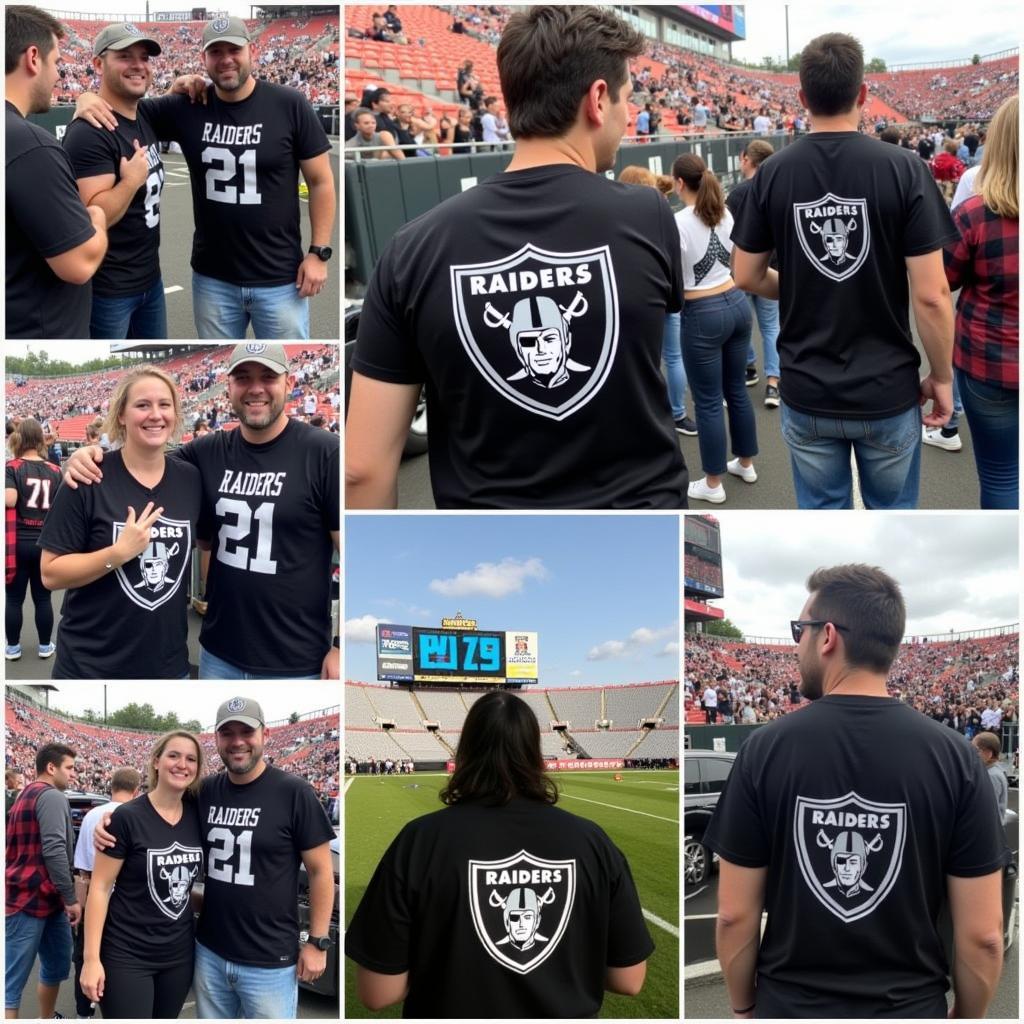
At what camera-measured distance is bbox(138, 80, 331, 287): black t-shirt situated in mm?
3955

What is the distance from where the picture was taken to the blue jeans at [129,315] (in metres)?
3.85

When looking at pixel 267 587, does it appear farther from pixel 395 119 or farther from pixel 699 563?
pixel 395 119

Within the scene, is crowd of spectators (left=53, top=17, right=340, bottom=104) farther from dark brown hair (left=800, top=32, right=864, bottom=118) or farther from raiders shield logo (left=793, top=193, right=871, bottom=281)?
raiders shield logo (left=793, top=193, right=871, bottom=281)

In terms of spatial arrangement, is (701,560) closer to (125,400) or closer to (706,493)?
(125,400)

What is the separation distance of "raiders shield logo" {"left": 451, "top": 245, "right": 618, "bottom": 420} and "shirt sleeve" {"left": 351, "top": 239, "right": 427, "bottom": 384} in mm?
134

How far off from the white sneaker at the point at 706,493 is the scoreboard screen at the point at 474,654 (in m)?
2.77

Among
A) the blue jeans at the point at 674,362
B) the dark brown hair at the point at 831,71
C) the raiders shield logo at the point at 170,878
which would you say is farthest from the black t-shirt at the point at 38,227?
the blue jeans at the point at 674,362

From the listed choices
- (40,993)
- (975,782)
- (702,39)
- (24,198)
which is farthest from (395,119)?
(702,39)

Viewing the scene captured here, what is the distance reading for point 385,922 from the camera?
91.4 inches

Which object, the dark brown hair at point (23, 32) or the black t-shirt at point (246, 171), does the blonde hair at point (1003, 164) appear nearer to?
the black t-shirt at point (246, 171)

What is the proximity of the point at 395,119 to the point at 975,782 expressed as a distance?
8.12m

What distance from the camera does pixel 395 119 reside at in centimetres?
893

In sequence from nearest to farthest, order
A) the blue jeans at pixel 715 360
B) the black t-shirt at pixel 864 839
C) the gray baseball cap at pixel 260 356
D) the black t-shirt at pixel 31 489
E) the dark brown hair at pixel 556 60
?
1. the dark brown hair at pixel 556 60
2. the black t-shirt at pixel 864 839
3. the gray baseball cap at pixel 260 356
4. the black t-shirt at pixel 31 489
5. the blue jeans at pixel 715 360

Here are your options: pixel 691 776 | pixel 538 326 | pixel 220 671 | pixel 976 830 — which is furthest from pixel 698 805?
pixel 220 671
